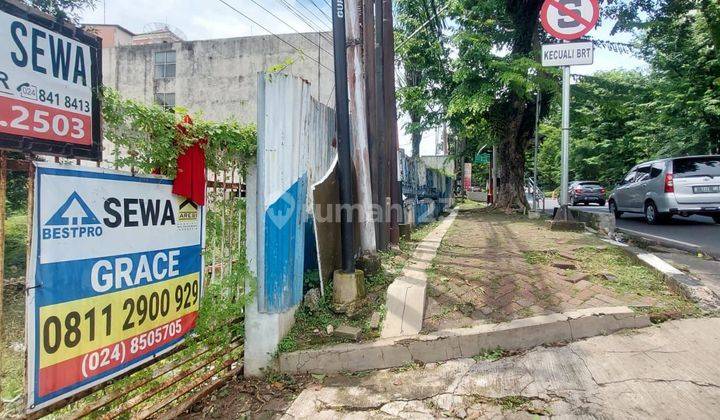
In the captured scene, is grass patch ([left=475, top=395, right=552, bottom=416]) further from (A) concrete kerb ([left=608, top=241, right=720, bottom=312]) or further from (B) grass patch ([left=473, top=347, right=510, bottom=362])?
(A) concrete kerb ([left=608, top=241, right=720, bottom=312])

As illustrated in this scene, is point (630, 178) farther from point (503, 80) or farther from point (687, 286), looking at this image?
point (687, 286)

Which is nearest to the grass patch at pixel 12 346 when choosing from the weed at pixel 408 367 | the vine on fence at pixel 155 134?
the vine on fence at pixel 155 134

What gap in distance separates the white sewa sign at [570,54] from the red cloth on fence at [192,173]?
275 inches

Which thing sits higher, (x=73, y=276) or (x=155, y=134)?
(x=155, y=134)

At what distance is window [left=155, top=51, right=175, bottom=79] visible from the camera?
20.7 m

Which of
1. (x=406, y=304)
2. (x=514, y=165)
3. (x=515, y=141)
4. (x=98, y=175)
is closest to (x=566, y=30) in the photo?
(x=406, y=304)

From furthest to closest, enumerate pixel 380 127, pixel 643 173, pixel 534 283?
pixel 643 173
pixel 380 127
pixel 534 283

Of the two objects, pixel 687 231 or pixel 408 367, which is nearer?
pixel 408 367

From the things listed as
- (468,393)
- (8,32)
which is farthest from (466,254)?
(8,32)

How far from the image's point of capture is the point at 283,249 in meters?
3.45

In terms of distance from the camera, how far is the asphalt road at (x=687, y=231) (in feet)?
23.7

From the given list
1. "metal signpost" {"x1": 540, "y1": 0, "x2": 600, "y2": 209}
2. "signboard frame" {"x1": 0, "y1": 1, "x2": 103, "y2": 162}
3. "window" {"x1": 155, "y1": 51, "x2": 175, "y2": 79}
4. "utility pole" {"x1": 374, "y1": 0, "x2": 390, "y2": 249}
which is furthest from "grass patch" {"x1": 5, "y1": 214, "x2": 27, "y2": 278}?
"window" {"x1": 155, "y1": 51, "x2": 175, "y2": 79}

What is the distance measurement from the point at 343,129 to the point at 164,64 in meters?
20.5

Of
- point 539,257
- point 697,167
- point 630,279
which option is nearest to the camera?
point 630,279
